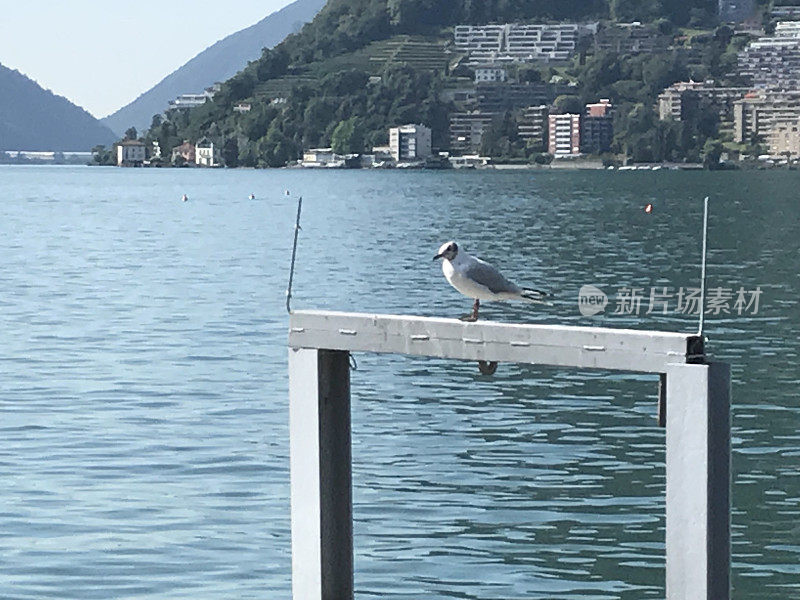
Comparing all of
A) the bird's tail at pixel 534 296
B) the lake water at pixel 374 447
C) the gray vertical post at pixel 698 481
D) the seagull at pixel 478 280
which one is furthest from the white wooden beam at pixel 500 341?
the lake water at pixel 374 447

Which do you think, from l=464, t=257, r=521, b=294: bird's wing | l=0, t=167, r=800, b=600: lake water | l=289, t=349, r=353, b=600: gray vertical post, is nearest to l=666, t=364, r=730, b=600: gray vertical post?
l=464, t=257, r=521, b=294: bird's wing

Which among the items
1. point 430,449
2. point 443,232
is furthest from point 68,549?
point 443,232

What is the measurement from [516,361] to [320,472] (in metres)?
1.53

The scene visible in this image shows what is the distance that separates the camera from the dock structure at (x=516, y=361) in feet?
31.1

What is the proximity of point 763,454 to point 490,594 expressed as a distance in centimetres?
662

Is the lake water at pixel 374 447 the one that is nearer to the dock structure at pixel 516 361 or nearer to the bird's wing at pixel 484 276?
the dock structure at pixel 516 361

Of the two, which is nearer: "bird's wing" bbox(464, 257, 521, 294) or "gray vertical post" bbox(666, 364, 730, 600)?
"gray vertical post" bbox(666, 364, 730, 600)

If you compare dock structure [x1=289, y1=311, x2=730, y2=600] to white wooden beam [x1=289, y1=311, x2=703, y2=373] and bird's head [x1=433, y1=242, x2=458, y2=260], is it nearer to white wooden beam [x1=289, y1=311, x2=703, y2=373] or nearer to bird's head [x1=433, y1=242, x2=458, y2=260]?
white wooden beam [x1=289, y1=311, x2=703, y2=373]

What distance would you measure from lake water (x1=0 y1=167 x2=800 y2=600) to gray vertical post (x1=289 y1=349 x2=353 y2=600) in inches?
160

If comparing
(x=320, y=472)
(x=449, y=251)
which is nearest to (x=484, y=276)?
(x=449, y=251)

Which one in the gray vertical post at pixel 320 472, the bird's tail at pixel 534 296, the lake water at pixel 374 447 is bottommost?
the lake water at pixel 374 447

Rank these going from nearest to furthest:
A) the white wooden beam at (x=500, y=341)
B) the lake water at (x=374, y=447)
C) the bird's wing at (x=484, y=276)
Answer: the white wooden beam at (x=500, y=341)
the bird's wing at (x=484, y=276)
the lake water at (x=374, y=447)

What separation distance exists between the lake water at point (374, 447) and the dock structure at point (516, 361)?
420cm

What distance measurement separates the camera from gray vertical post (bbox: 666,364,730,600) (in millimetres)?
9414
